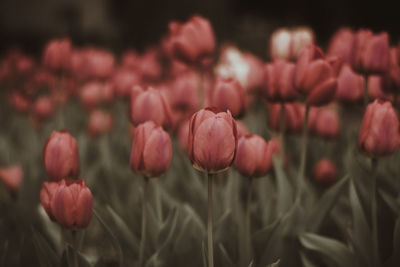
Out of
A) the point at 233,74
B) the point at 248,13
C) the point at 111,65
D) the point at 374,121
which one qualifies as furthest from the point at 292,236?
the point at 248,13

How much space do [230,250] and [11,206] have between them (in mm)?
689

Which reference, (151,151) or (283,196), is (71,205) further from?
(283,196)

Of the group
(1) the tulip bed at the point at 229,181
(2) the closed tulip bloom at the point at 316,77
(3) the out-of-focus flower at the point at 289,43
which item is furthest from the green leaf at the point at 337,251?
(3) the out-of-focus flower at the point at 289,43

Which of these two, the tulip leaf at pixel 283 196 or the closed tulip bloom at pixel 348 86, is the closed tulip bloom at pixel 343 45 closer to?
the closed tulip bloom at pixel 348 86

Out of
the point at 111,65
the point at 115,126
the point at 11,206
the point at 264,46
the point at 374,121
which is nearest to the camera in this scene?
the point at 374,121

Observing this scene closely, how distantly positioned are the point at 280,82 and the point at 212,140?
1.47ft

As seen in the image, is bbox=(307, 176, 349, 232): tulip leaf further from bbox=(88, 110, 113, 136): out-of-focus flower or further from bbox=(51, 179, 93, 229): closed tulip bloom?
bbox=(88, 110, 113, 136): out-of-focus flower

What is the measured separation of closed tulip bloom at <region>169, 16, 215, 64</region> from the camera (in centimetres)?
134

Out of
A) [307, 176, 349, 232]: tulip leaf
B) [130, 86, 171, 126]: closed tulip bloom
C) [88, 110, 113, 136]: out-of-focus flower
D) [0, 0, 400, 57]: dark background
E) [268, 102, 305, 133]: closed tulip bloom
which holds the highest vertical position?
[0, 0, 400, 57]: dark background

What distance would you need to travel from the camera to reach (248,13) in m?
8.94

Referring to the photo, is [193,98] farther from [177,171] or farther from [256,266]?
[256,266]

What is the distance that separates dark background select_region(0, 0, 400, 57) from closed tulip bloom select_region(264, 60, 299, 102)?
385 centimetres

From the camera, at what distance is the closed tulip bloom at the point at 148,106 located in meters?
1.08

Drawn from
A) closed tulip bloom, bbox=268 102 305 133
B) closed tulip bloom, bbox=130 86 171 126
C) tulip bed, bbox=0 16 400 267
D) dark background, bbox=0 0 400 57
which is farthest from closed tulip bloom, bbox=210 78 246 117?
dark background, bbox=0 0 400 57
